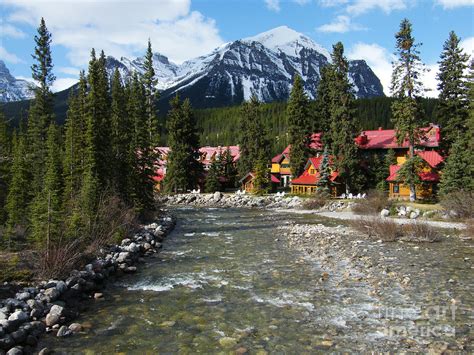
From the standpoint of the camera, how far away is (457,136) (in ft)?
133

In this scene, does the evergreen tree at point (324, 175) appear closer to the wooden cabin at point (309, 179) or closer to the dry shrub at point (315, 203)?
the wooden cabin at point (309, 179)

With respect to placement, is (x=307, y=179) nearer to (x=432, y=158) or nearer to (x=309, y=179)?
(x=309, y=179)

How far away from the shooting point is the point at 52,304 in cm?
1094

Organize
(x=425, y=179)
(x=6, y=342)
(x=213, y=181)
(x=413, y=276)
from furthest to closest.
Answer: (x=213, y=181), (x=425, y=179), (x=413, y=276), (x=6, y=342)

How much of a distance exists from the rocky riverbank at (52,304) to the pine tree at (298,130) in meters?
45.0

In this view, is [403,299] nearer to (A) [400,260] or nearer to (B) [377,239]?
(A) [400,260]

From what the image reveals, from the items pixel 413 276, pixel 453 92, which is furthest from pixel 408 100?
pixel 413 276

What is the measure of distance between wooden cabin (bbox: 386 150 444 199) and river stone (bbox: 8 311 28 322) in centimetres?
3964

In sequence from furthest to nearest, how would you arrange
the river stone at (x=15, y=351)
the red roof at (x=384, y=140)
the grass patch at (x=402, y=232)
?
the red roof at (x=384, y=140)
the grass patch at (x=402, y=232)
the river stone at (x=15, y=351)

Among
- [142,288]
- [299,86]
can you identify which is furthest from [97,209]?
[299,86]

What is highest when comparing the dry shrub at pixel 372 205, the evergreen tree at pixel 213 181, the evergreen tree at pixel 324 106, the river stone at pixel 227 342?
the evergreen tree at pixel 324 106

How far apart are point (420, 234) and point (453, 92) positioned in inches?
1115

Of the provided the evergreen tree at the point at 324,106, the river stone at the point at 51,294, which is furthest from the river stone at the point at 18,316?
the evergreen tree at the point at 324,106

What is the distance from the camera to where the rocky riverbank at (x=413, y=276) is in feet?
30.5
